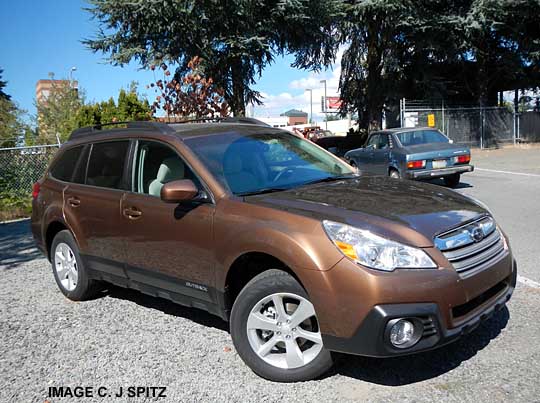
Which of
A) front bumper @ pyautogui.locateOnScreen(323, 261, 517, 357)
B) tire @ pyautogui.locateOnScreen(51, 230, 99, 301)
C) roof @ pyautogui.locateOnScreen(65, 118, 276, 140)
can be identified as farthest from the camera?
tire @ pyautogui.locateOnScreen(51, 230, 99, 301)

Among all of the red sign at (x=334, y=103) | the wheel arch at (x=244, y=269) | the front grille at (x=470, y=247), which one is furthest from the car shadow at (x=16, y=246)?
the red sign at (x=334, y=103)

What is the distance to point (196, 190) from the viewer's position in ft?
12.5

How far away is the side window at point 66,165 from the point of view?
18.0 feet

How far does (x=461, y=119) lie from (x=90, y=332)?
25.6m

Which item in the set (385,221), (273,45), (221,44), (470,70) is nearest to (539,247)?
(385,221)

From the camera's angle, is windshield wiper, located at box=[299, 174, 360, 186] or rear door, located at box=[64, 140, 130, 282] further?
rear door, located at box=[64, 140, 130, 282]

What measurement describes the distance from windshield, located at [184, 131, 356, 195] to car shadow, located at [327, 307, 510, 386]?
140 centimetres

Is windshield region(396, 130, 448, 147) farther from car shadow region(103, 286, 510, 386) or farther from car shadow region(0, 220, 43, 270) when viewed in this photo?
car shadow region(103, 286, 510, 386)

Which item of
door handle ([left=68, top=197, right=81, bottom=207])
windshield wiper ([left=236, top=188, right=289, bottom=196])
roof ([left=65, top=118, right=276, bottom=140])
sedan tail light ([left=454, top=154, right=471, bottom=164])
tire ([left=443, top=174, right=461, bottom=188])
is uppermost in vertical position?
roof ([left=65, top=118, right=276, bottom=140])

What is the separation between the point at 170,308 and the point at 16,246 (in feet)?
16.5

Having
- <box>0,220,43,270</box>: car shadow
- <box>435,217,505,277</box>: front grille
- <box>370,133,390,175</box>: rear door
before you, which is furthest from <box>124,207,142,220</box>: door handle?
<box>370,133,390,175</box>: rear door

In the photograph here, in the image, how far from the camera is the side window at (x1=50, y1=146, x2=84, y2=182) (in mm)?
5488

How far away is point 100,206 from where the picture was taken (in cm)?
479

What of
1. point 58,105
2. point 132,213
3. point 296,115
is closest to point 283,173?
point 132,213
